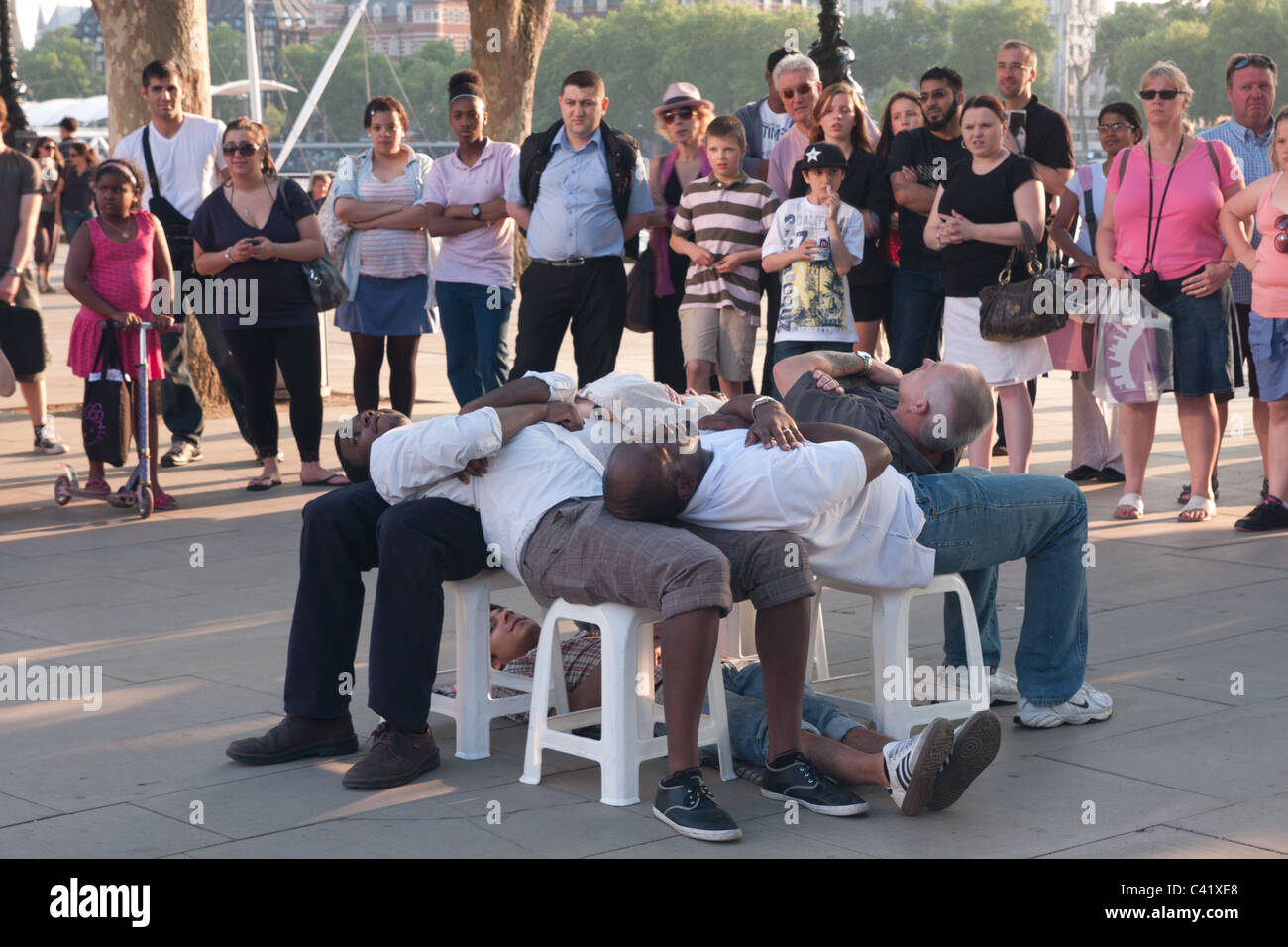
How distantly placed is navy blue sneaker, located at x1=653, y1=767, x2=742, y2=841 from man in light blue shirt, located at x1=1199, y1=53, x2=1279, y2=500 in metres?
5.18

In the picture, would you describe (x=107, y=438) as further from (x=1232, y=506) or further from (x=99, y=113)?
(x=99, y=113)

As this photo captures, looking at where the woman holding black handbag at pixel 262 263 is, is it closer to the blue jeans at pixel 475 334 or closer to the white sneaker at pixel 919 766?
the blue jeans at pixel 475 334

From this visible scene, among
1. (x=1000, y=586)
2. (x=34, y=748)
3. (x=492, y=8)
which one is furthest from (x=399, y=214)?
(x=492, y=8)

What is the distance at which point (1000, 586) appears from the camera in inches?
267

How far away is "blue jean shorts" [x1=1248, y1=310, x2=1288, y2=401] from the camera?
7.71 m

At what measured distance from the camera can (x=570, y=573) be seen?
13.9 ft

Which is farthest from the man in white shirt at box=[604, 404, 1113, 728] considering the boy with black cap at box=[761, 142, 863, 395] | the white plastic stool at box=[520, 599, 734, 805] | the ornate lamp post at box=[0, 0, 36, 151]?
the ornate lamp post at box=[0, 0, 36, 151]

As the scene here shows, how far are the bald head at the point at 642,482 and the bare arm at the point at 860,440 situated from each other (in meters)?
0.42

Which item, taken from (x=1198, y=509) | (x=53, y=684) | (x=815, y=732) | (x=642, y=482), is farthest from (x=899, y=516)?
(x=1198, y=509)

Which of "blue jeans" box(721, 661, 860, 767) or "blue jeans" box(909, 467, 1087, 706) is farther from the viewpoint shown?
"blue jeans" box(909, 467, 1087, 706)

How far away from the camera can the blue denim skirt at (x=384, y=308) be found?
938cm

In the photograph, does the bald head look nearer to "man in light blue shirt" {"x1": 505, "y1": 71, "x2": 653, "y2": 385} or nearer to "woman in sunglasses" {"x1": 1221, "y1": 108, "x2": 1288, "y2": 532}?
"woman in sunglasses" {"x1": 1221, "y1": 108, "x2": 1288, "y2": 532}
